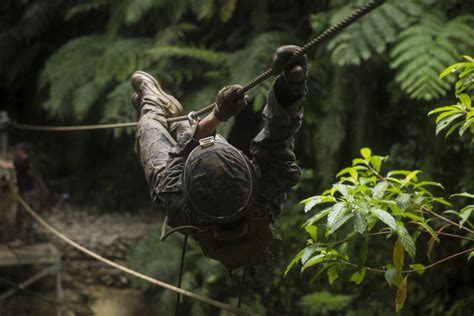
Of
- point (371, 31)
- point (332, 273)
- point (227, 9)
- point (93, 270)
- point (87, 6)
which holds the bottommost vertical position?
point (93, 270)

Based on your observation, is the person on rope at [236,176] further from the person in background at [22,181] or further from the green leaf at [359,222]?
the person in background at [22,181]

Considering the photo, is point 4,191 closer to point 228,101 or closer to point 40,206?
point 40,206

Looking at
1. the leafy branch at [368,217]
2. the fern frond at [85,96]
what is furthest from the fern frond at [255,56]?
the leafy branch at [368,217]

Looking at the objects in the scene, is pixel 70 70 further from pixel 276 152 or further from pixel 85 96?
pixel 276 152

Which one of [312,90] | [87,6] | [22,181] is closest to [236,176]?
[312,90]

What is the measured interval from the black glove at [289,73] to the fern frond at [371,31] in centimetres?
153

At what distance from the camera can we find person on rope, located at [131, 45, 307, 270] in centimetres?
125

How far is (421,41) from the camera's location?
262cm

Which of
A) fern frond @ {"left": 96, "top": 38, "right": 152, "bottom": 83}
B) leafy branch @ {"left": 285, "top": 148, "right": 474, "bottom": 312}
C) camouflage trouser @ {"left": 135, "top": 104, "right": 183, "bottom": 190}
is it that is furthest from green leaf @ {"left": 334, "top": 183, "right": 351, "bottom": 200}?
fern frond @ {"left": 96, "top": 38, "right": 152, "bottom": 83}

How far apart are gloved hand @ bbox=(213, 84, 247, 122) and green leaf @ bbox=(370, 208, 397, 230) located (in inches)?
14.3

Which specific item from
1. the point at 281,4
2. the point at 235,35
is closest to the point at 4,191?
the point at 235,35

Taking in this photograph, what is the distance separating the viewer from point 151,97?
1904mm

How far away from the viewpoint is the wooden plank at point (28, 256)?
11.7ft

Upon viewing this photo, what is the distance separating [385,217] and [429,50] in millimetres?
1439
